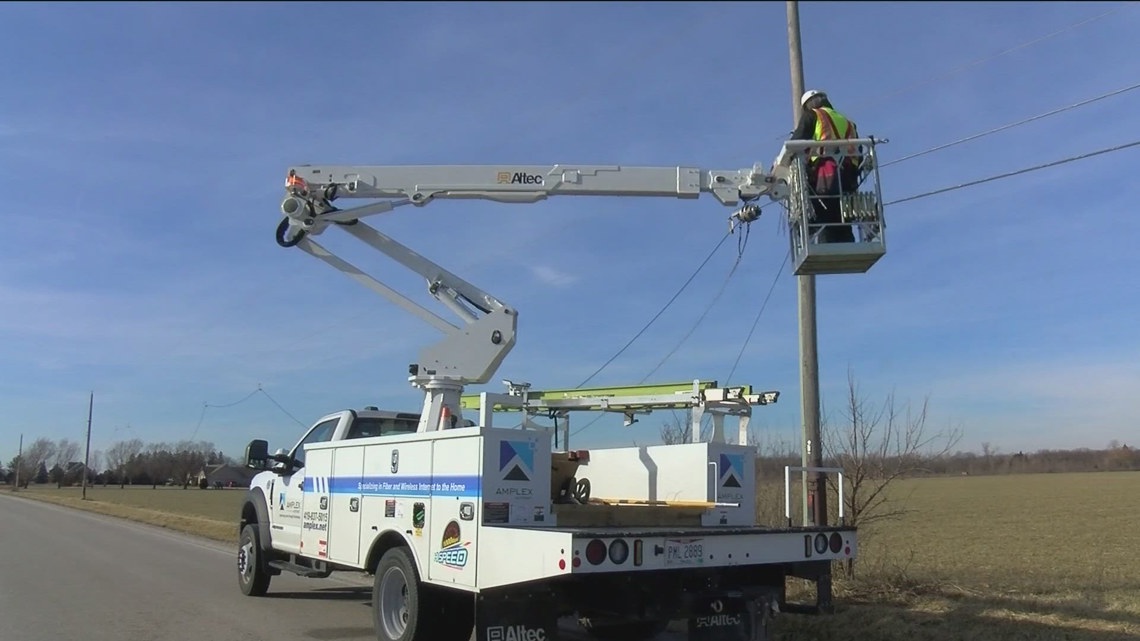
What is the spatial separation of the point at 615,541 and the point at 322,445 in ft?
14.3

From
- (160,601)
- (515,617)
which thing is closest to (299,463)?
(160,601)

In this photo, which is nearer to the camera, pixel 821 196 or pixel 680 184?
pixel 821 196

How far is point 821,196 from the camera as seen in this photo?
7.21 meters

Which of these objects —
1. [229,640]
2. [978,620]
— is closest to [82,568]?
[229,640]

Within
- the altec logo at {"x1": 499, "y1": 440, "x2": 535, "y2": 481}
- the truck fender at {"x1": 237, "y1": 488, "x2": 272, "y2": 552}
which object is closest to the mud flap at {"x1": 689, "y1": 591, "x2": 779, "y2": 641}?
the altec logo at {"x1": 499, "y1": 440, "x2": 535, "y2": 481}

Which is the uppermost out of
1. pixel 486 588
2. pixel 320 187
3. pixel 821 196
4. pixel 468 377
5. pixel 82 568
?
pixel 320 187

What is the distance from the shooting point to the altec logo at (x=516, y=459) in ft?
22.0

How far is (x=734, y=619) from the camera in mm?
6828

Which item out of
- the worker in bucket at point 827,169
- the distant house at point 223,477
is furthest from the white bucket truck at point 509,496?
the distant house at point 223,477

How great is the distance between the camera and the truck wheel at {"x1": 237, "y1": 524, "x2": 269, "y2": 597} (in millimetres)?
11234

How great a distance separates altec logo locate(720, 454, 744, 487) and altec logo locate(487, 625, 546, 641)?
244 cm

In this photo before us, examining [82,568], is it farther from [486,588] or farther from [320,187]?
[486,588]

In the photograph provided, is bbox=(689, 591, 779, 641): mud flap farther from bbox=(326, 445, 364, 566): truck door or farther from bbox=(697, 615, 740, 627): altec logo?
bbox=(326, 445, 364, 566): truck door

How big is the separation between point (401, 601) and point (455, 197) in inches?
154
